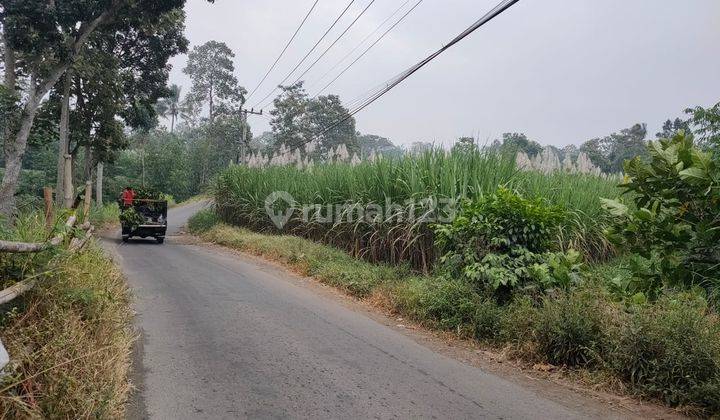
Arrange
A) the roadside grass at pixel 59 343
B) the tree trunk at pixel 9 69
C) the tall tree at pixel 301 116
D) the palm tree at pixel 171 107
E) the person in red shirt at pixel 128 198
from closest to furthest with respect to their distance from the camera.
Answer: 1. the roadside grass at pixel 59 343
2. the tree trunk at pixel 9 69
3. the person in red shirt at pixel 128 198
4. the tall tree at pixel 301 116
5. the palm tree at pixel 171 107

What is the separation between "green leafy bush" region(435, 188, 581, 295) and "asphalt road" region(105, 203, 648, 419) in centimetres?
132

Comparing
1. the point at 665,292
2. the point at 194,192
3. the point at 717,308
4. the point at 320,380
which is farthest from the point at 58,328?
the point at 194,192

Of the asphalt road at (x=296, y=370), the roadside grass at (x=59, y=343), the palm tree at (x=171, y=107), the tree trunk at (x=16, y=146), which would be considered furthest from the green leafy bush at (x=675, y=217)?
the palm tree at (x=171, y=107)

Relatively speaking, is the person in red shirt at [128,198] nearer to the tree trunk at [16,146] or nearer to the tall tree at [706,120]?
the tree trunk at [16,146]

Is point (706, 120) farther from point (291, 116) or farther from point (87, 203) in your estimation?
point (291, 116)

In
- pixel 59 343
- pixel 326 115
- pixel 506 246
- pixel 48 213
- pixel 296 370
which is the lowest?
pixel 296 370

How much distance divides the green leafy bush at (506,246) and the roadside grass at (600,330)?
0.26 metres

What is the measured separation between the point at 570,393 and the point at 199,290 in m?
6.39

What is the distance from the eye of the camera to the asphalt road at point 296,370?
14.1 ft

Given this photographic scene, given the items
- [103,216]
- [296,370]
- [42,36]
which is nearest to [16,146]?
[42,36]

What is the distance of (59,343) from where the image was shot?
371 centimetres

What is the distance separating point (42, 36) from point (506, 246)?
51.3 feet

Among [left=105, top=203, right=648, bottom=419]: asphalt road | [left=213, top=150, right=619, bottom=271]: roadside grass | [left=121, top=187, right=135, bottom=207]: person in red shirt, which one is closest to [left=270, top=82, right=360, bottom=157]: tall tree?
[left=121, top=187, right=135, bottom=207]: person in red shirt

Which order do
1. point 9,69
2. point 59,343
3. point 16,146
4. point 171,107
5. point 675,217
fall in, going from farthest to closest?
point 171,107 → point 9,69 → point 16,146 → point 59,343 → point 675,217
